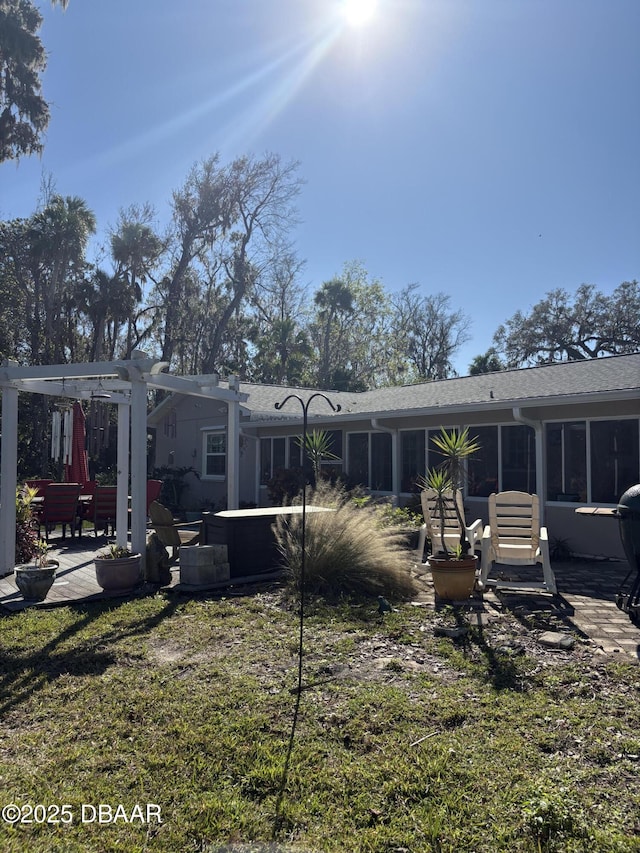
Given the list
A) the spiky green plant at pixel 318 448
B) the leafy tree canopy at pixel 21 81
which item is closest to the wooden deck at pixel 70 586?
the spiky green plant at pixel 318 448

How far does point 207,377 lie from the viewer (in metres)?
8.12

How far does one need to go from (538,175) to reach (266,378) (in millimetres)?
19392

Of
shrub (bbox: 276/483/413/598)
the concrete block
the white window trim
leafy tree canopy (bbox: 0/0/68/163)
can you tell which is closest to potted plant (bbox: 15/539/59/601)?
the concrete block

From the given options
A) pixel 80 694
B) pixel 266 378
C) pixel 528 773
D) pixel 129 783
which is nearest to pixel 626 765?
pixel 528 773

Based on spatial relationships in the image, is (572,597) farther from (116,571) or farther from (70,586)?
(70,586)

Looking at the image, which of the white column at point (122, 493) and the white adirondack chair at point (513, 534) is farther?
the white column at point (122, 493)

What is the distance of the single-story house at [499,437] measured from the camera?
355 inches

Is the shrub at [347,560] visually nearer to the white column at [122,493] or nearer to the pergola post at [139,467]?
the pergola post at [139,467]

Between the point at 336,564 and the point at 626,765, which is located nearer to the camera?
the point at 626,765

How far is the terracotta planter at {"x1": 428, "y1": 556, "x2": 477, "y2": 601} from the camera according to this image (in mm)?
6078

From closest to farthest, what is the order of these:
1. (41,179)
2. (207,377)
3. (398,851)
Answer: (398,851)
(207,377)
(41,179)

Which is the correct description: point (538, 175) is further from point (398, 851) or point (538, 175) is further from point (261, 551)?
point (398, 851)

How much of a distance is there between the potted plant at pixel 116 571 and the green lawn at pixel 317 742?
1303 mm

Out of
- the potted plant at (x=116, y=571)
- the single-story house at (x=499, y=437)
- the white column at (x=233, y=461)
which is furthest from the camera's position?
the single-story house at (x=499, y=437)
